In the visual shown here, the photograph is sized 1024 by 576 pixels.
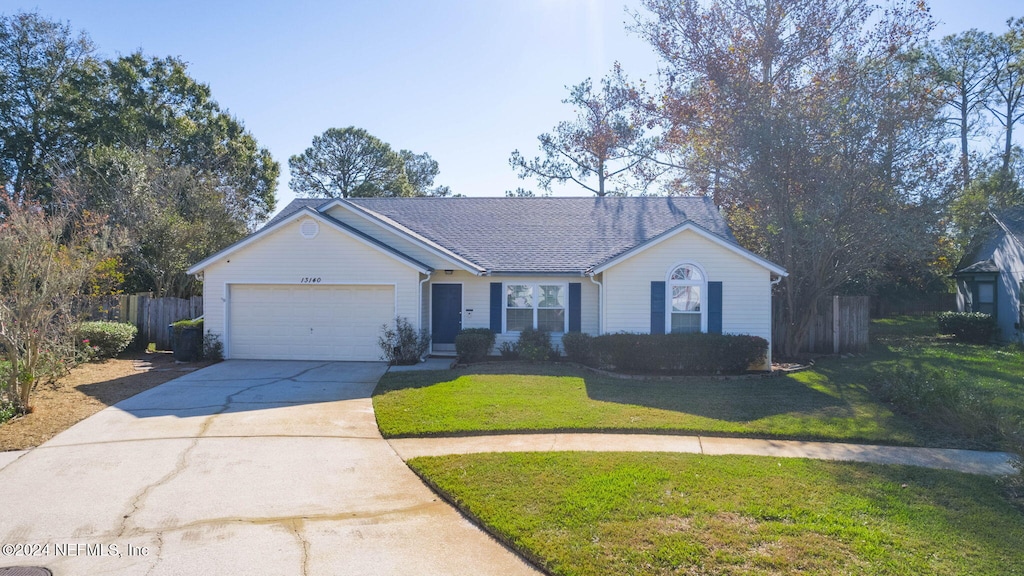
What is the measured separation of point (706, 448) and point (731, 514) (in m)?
2.52

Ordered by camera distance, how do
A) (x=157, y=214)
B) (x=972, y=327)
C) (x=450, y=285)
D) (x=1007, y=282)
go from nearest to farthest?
(x=450, y=285) < (x=157, y=214) < (x=1007, y=282) < (x=972, y=327)

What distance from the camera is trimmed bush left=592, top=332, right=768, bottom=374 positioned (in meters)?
13.6

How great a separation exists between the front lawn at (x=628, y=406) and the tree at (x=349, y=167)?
101ft

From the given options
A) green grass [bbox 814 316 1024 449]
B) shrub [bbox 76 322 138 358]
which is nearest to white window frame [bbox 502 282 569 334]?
green grass [bbox 814 316 1024 449]

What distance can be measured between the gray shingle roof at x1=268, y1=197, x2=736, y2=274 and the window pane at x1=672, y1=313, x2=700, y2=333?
2356mm

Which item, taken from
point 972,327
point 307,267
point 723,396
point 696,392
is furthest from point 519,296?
point 972,327

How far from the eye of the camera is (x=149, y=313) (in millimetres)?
17922

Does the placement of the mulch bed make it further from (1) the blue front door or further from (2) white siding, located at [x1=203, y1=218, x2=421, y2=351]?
(1) the blue front door

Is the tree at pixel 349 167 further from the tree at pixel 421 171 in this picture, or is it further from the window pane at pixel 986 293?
the window pane at pixel 986 293

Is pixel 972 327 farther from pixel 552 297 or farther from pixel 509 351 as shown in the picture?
pixel 509 351

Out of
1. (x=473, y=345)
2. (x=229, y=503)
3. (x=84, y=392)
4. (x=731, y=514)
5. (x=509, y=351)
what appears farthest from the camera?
(x=509, y=351)

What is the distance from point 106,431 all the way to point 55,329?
3602mm

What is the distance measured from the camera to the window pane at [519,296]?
16406 millimetres

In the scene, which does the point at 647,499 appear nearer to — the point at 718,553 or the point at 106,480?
the point at 718,553
